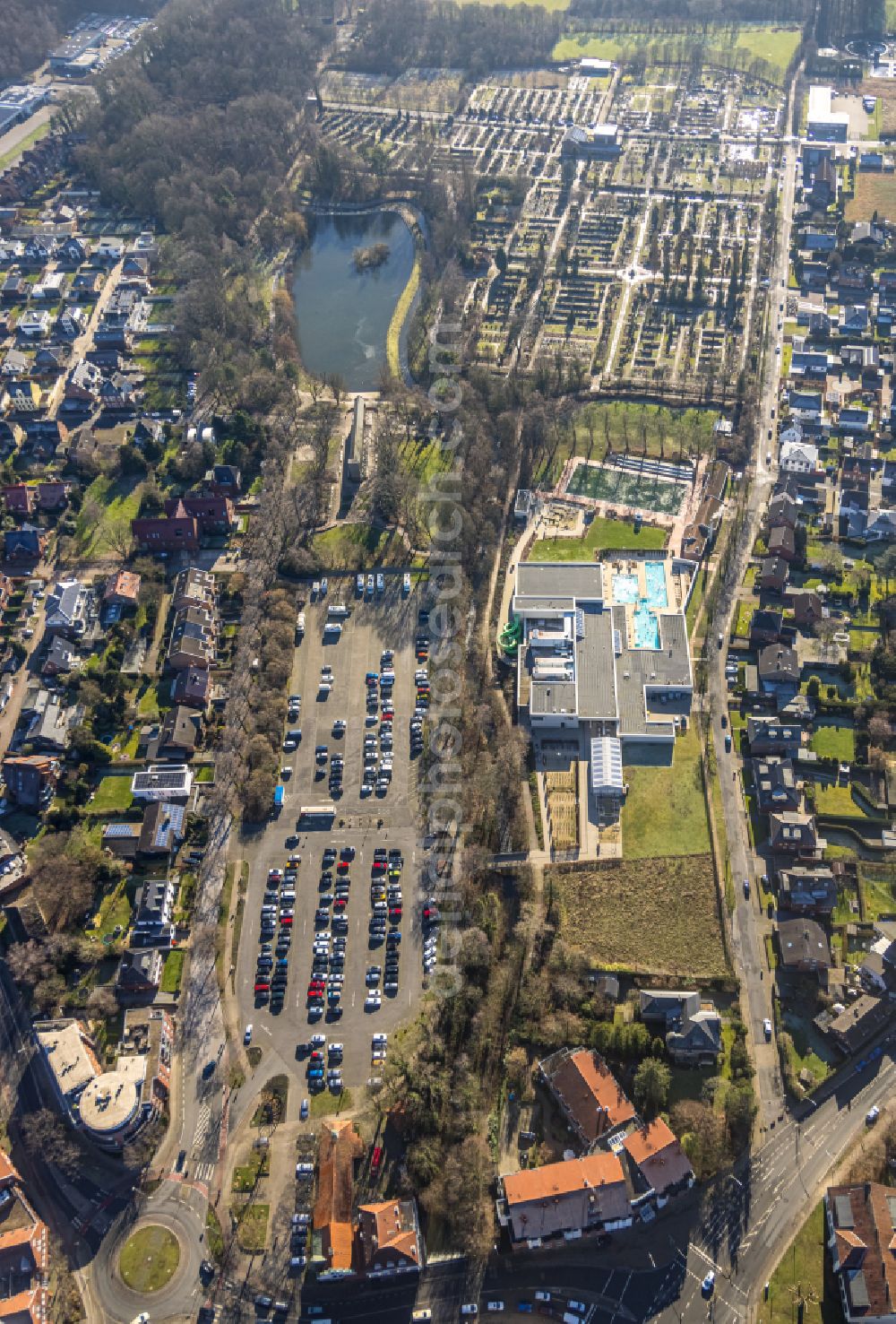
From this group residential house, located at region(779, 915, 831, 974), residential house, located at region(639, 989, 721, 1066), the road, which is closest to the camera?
residential house, located at region(639, 989, 721, 1066)

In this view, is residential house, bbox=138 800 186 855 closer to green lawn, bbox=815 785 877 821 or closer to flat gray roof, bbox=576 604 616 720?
flat gray roof, bbox=576 604 616 720

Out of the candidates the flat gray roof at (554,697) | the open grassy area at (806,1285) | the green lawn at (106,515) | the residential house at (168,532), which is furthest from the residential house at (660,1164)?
the green lawn at (106,515)

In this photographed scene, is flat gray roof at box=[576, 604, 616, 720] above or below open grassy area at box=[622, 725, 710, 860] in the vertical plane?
above

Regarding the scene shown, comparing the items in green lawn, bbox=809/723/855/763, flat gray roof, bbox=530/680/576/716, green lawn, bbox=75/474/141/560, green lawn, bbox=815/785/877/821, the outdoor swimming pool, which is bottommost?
green lawn, bbox=815/785/877/821

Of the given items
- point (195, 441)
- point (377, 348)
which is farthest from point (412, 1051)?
point (377, 348)

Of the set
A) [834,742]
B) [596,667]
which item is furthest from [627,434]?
[834,742]

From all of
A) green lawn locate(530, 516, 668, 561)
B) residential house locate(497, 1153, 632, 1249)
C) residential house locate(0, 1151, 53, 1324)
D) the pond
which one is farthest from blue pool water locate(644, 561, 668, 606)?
residential house locate(0, 1151, 53, 1324)
